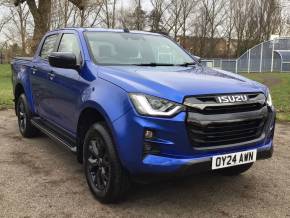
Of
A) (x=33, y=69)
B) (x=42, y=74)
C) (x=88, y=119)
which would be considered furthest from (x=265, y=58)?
(x=88, y=119)

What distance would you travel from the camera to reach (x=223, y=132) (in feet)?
12.3

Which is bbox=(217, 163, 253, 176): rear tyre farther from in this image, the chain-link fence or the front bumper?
the chain-link fence

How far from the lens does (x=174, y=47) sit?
5.71 m

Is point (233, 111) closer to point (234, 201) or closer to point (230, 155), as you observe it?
point (230, 155)

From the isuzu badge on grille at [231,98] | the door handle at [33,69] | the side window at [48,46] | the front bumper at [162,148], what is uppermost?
the side window at [48,46]

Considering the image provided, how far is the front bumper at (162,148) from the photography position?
3520mm

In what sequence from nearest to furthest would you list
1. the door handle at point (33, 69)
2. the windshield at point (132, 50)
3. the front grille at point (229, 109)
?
the front grille at point (229, 109) < the windshield at point (132, 50) < the door handle at point (33, 69)

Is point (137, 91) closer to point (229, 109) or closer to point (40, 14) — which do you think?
point (229, 109)

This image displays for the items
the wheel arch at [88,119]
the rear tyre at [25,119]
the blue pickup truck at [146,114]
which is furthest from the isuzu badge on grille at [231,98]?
the rear tyre at [25,119]

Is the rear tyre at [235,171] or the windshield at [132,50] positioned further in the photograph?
the rear tyre at [235,171]

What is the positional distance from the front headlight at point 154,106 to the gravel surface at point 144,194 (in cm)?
101

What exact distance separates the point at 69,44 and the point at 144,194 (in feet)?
7.24

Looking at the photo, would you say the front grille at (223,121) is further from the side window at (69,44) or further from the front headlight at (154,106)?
the side window at (69,44)

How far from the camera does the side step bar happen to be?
15.9 ft
